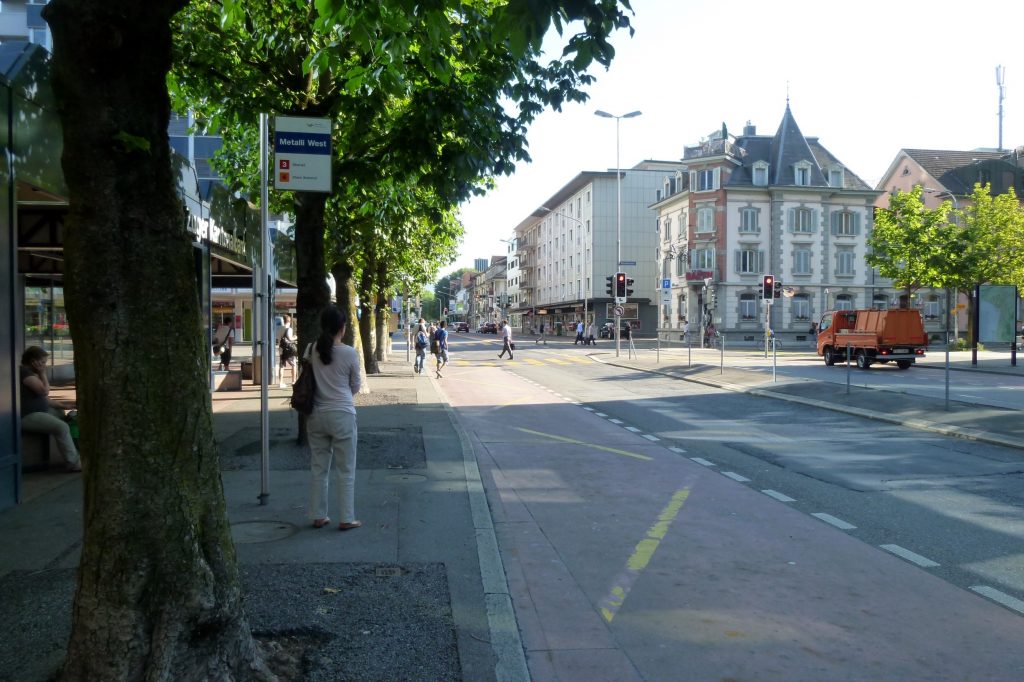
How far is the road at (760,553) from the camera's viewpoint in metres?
4.29

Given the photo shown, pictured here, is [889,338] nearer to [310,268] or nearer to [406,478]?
[310,268]

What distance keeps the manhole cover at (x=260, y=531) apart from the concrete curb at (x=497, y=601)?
1525 mm

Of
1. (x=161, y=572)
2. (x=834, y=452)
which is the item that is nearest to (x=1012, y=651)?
(x=161, y=572)

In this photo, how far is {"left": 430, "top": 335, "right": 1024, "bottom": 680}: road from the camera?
4289 millimetres

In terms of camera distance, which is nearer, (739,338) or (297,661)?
(297,661)

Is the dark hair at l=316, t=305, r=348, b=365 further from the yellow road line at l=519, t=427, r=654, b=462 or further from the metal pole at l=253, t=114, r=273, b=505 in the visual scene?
the yellow road line at l=519, t=427, r=654, b=462

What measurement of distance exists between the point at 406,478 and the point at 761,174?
57201mm

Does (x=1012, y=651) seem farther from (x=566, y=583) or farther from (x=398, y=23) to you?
(x=398, y=23)

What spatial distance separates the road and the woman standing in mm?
1407

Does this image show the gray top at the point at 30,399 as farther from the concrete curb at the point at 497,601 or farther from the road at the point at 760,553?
the road at the point at 760,553

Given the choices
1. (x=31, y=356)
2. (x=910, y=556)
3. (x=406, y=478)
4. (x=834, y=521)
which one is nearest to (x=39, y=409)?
(x=31, y=356)

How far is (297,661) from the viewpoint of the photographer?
3867mm

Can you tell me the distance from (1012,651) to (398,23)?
5.56 metres

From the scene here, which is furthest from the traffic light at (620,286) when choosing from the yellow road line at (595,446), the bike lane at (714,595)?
the bike lane at (714,595)
